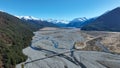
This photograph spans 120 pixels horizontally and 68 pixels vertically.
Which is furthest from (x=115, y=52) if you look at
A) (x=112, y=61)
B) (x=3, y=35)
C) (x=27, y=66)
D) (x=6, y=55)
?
(x=3, y=35)

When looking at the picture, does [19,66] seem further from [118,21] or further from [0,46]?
[118,21]

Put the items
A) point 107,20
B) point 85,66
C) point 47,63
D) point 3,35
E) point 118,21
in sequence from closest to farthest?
point 85,66
point 47,63
point 3,35
point 118,21
point 107,20

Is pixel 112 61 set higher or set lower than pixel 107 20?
lower

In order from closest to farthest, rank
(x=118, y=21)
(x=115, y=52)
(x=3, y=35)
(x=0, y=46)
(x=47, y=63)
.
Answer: (x=47, y=63), (x=0, y=46), (x=115, y=52), (x=3, y=35), (x=118, y=21)

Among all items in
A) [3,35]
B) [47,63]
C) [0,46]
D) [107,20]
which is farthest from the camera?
[107,20]

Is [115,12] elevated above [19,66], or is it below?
above

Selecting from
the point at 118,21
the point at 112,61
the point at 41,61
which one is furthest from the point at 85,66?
the point at 118,21

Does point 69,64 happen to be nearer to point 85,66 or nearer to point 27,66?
point 85,66

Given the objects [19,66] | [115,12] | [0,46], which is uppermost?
[115,12]

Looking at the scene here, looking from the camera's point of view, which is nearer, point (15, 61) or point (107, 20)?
point (15, 61)
